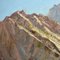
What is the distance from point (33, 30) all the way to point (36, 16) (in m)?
8.04

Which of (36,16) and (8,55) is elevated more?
(36,16)

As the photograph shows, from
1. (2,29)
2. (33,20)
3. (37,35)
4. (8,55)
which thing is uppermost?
(33,20)

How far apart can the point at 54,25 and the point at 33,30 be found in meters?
8.71

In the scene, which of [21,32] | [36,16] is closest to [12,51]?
[21,32]

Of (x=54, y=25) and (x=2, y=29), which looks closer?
(x=2, y=29)

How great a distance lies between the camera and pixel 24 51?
4400 centimetres

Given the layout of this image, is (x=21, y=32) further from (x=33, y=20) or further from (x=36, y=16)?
(x=36, y=16)

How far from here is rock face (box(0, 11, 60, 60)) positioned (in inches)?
1695

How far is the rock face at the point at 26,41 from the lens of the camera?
43062 mm

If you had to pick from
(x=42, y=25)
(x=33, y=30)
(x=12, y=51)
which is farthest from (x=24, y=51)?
(x=42, y=25)

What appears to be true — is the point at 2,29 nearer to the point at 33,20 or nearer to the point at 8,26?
the point at 8,26

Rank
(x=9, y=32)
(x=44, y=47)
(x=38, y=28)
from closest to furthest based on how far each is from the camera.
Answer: (x=44, y=47), (x=9, y=32), (x=38, y=28)

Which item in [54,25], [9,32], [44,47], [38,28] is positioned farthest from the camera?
[54,25]

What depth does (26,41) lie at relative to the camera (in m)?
44.6
